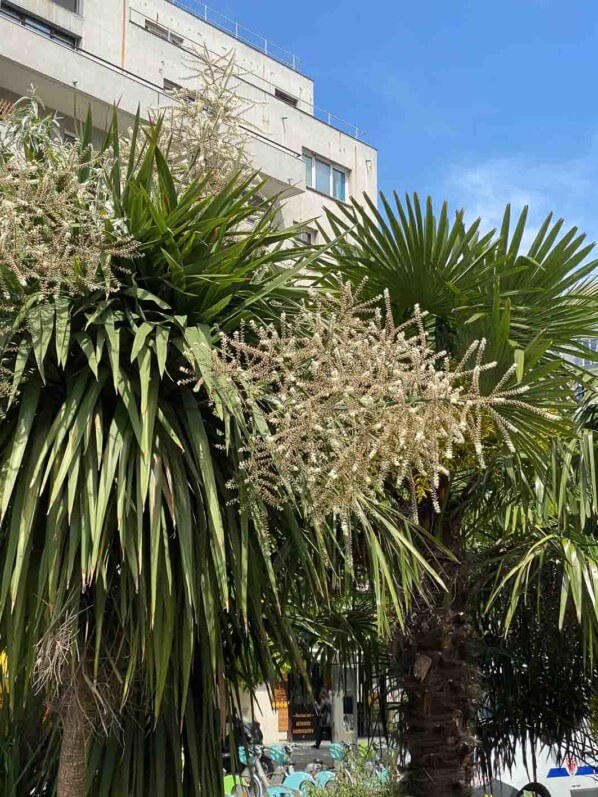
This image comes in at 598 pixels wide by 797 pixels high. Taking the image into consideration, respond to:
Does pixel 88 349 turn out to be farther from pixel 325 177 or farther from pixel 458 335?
pixel 325 177

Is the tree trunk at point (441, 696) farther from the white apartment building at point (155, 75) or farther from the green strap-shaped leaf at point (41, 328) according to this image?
the white apartment building at point (155, 75)

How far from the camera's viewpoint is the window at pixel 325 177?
85.4ft

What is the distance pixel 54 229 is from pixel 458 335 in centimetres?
230

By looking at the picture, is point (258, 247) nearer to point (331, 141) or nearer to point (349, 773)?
point (349, 773)

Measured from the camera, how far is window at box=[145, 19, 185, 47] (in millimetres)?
23359

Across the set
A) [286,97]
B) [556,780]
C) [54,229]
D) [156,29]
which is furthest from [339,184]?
[54,229]

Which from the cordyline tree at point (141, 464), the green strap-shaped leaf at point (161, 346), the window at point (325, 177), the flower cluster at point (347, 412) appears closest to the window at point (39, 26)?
the window at point (325, 177)

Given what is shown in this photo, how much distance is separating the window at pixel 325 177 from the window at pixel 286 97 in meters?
1.92

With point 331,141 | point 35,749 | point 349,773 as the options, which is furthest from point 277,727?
point 35,749

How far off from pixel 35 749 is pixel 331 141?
23933 mm

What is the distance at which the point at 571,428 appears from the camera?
17.4 feet

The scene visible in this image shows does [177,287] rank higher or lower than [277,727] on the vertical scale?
higher

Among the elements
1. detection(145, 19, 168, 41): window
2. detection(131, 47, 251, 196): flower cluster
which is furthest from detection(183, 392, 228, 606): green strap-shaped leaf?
detection(145, 19, 168, 41): window

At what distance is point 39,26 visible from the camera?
2033 centimetres
